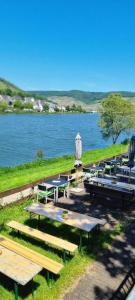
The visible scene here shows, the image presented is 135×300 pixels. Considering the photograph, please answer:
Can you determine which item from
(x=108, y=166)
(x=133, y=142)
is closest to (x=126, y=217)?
(x=133, y=142)

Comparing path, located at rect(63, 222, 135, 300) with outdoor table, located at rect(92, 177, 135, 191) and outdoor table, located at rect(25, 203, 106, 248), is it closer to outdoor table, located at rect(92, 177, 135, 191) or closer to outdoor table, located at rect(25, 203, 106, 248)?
outdoor table, located at rect(25, 203, 106, 248)

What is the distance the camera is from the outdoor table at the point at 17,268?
492cm

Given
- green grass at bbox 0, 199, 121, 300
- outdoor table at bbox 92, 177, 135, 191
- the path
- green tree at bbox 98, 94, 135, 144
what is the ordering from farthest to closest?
1. green tree at bbox 98, 94, 135, 144
2. outdoor table at bbox 92, 177, 135, 191
3. green grass at bbox 0, 199, 121, 300
4. the path

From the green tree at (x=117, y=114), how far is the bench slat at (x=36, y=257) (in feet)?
92.7

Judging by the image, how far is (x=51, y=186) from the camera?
10.8 meters

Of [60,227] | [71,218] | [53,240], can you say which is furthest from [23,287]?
[60,227]

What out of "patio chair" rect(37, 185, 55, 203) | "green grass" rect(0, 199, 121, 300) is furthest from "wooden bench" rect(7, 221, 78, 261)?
"patio chair" rect(37, 185, 55, 203)

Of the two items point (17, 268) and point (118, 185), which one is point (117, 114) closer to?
point (118, 185)

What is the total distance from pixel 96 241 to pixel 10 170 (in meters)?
12.5

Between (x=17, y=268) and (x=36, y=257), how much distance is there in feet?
2.48

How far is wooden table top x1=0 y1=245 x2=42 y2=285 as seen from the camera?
492 cm

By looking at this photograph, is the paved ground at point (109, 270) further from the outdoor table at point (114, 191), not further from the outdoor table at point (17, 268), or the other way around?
the outdoor table at point (17, 268)

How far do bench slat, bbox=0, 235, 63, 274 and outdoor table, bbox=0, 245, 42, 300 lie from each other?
0.29m

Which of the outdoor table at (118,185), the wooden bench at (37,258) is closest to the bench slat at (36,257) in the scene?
the wooden bench at (37,258)
